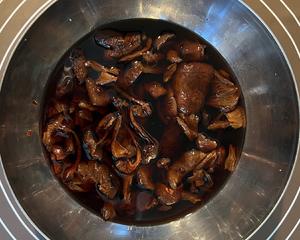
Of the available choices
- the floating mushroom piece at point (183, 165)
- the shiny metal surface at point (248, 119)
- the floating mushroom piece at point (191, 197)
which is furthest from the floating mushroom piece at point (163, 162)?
the shiny metal surface at point (248, 119)

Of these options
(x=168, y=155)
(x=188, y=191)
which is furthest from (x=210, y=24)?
(x=188, y=191)

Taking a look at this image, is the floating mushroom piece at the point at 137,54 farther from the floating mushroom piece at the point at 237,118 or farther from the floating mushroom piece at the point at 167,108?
the floating mushroom piece at the point at 237,118

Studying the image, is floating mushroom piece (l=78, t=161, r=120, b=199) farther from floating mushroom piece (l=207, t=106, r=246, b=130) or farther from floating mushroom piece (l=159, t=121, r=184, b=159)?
floating mushroom piece (l=207, t=106, r=246, b=130)

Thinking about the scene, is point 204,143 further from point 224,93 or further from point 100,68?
Answer: point 100,68

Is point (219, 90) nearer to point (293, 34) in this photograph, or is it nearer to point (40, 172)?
point (293, 34)

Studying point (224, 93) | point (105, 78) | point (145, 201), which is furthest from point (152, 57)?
point (145, 201)

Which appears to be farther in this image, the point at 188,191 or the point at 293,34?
the point at 293,34
